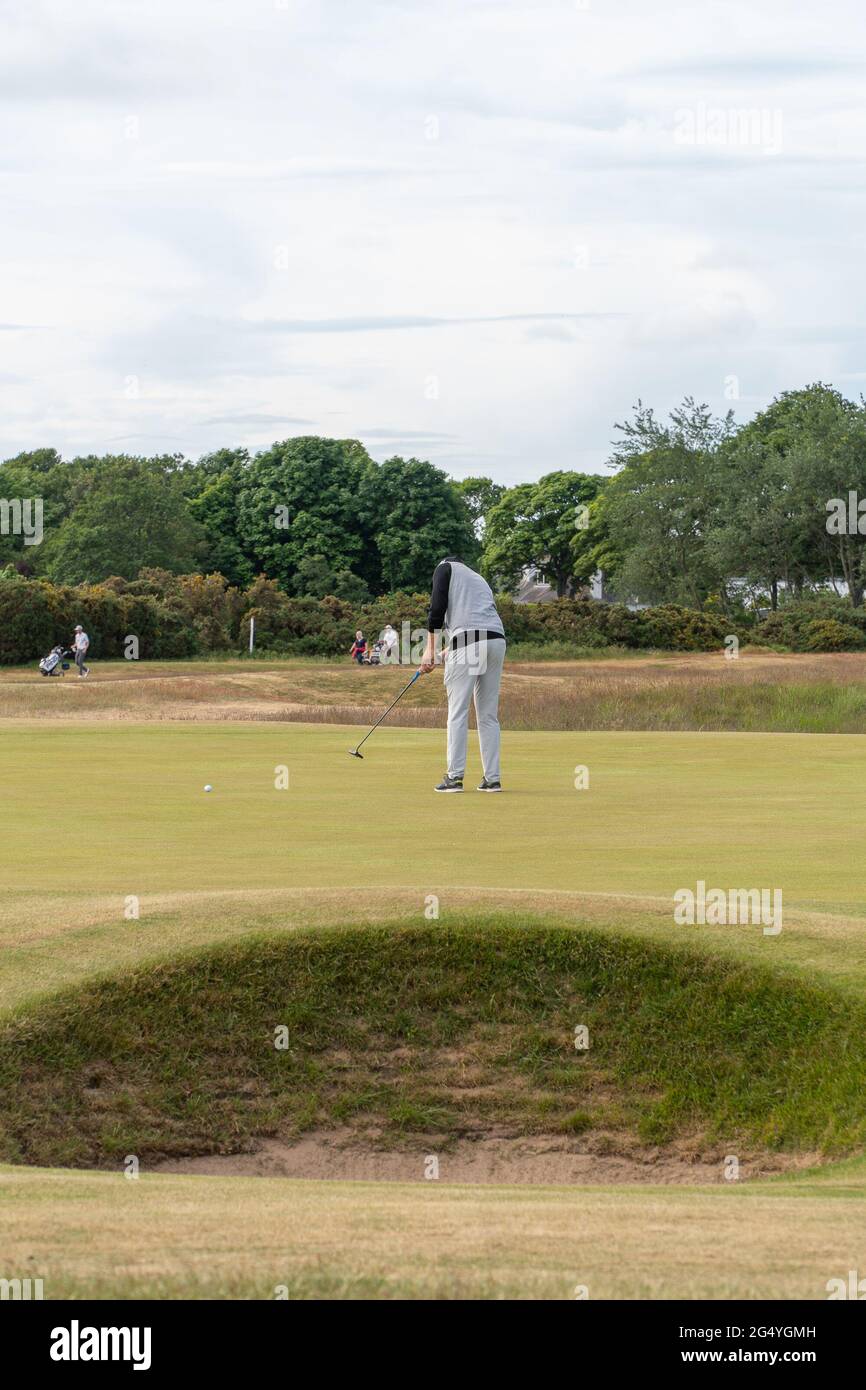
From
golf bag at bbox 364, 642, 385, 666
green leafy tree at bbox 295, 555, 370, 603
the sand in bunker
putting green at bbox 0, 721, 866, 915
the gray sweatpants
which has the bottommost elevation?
the sand in bunker

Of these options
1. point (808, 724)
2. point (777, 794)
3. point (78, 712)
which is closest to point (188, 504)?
point (78, 712)

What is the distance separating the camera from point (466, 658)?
14.4 meters

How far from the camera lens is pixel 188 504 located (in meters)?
96.2

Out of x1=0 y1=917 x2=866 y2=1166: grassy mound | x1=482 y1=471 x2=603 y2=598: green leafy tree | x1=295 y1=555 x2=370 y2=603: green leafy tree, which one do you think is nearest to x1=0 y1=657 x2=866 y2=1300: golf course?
x1=0 y1=917 x2=866 y2=1166: grassy mound

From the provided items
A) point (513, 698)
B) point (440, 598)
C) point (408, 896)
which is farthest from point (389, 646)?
Answer: point (408, 896)

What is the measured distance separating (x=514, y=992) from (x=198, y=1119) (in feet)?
5.74

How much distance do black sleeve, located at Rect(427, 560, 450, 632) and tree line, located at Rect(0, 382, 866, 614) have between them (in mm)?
70527

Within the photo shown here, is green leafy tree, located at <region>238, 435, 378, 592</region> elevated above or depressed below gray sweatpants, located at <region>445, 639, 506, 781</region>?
above

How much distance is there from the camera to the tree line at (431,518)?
277 feet

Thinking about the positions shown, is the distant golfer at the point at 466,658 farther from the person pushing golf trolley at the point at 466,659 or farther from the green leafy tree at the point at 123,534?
the green leafy tree at the point at 123,534

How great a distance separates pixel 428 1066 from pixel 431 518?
90.6 metres

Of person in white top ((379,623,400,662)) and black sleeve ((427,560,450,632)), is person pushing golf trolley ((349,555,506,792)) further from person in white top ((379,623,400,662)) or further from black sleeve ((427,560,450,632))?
person in white top ((379,623,400,662))

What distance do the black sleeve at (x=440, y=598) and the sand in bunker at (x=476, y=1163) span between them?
297 inches

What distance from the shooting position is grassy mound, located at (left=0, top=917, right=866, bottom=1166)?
22.5 ft
